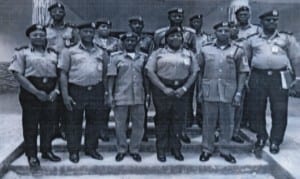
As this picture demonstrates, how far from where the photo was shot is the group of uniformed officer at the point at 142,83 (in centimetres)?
470

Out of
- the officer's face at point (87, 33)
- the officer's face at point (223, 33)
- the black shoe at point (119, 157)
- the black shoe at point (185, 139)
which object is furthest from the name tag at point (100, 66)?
the black shoe at point (185, 139)

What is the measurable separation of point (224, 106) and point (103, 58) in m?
1.57

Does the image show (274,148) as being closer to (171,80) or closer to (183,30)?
(171,80)

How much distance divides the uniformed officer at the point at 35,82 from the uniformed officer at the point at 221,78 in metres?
1.77

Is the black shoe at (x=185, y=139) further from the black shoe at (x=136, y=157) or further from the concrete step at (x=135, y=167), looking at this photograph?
the black shoe at (x=136, y=157)

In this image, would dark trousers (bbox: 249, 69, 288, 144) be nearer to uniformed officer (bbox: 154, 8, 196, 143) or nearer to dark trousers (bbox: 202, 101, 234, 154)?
dark trousers (bbox: 202, 101, 234, 154)

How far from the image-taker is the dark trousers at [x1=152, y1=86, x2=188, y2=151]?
16.3 feet

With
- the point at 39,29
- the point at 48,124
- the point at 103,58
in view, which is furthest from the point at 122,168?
the point at 39,29

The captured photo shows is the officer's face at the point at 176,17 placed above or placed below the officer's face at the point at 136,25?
above

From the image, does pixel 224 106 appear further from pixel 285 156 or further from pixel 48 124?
pixel 48 124

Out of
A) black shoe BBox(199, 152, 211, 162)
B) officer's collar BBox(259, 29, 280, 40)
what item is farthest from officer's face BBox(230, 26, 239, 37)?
black shoe BBox(199, 152, 211, 162)

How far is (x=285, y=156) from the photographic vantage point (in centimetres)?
517

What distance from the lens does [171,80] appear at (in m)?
4.91

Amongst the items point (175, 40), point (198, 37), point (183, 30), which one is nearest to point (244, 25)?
point (198, 37)
